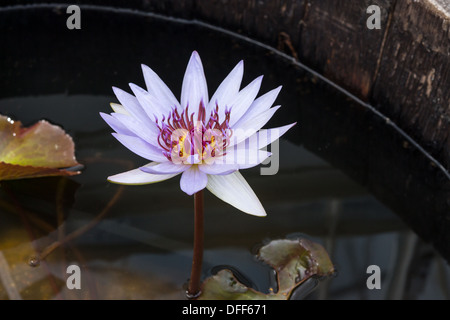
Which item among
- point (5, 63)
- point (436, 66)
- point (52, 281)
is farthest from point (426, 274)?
point (5, 63)

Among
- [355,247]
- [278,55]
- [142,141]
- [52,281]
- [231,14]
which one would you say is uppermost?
[231,14]

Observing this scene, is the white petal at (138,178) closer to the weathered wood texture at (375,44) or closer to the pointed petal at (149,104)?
the pointed petal at (149,104)

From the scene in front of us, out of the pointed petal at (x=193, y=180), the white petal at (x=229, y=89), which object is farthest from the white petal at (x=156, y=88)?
the pointed petal at (x=193, y=180)

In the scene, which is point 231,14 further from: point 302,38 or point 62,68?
point 62,68

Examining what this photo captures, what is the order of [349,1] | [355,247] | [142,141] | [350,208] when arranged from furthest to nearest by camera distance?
[349,1] < [350,208] < [355,247] < [142,141]

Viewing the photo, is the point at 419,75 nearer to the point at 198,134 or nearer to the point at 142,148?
the point at 198,134

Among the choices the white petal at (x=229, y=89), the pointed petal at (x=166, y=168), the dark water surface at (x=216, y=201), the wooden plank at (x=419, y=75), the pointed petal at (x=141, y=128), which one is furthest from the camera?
the wooden plank at (x=419, y=75)

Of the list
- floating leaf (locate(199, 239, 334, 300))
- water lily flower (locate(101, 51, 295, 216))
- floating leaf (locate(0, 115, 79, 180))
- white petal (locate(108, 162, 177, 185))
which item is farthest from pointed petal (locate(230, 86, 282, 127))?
floating leaf (locate(0, 115, 79, 180))
